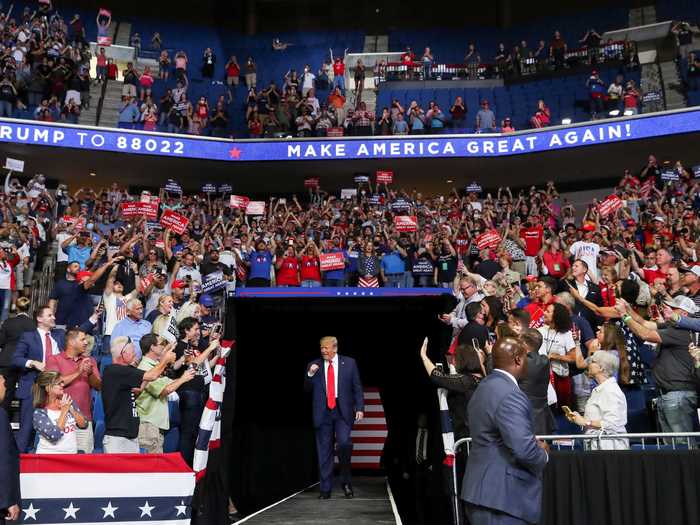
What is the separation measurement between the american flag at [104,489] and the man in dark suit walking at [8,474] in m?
0.44

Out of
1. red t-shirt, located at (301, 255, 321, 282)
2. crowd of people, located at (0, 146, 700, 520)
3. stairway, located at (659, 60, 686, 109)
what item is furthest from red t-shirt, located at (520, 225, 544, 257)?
→ stairway, located at (659, 60, 686, 109)

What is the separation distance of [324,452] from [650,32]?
2267cm

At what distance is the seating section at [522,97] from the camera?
25.4 metres

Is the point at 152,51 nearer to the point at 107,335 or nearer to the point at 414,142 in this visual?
the point at 414,142

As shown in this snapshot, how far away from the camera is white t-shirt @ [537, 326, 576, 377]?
28.9 feet

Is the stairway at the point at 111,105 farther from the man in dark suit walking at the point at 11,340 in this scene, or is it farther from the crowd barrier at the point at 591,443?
the crowd barrier at the point at 591,443

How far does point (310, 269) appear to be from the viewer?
48.8ft

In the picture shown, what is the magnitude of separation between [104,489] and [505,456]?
11.2 feet

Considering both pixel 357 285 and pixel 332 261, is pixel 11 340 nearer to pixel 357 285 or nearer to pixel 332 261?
pixel 332 261

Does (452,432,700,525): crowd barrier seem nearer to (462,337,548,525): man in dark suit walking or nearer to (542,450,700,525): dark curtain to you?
(542,450,700,525): dark curtain

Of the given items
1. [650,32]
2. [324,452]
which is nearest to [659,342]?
[324,452]

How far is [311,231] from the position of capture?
17.7 meters

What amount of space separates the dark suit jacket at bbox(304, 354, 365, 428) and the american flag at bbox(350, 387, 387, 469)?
5070mm

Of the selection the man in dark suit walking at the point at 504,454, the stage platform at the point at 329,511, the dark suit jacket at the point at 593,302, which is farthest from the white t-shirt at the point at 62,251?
the man in dark suit walking at the point at 504,454
